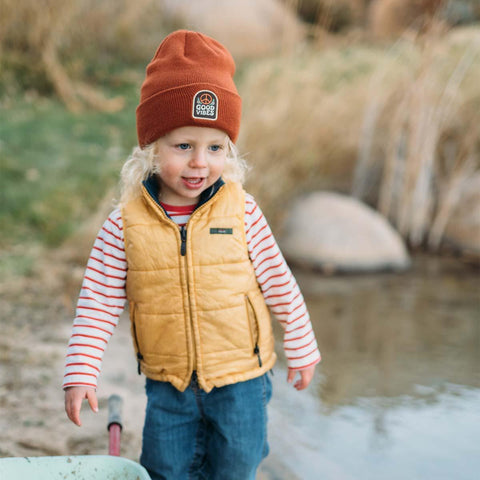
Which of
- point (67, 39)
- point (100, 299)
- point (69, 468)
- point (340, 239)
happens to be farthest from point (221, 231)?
point (67, 39)

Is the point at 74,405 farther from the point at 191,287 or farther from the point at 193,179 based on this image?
the point at 193,179

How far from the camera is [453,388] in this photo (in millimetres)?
2699

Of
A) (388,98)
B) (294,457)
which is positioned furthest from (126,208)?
(388,98)

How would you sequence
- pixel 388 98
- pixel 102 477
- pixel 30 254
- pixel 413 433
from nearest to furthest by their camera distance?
1. pixel 102 477
2. pixel 413 433
3. pixel 30 254
4. pixel 388 98

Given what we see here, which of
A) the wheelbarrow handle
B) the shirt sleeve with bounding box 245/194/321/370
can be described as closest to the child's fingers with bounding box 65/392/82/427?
the wheelbarrow handle

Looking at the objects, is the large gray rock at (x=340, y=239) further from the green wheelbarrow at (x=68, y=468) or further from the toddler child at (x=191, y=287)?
the green wheelbarrow at (x=68, y=468)

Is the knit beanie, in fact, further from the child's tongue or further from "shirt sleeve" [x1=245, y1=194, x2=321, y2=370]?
"shirt sleeve" [x1=245, y1=194, x2=321, y2=370]

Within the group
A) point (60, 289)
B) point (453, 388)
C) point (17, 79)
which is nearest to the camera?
point (453, 388)

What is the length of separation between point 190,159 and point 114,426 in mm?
732

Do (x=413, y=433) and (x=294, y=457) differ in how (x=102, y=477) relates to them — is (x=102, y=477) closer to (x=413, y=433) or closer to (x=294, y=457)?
(x=294, y=457)

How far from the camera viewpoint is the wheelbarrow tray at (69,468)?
1329 millimetres

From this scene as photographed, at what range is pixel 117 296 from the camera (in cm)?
165

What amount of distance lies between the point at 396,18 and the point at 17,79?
3496 millimetres

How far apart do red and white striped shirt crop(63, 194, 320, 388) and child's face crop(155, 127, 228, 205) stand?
87 millimetres
